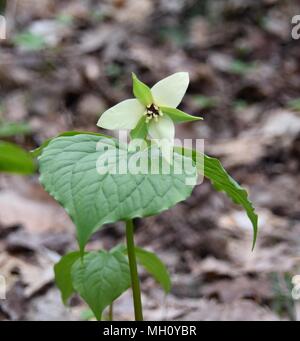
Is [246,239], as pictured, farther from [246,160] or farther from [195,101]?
[195,101]

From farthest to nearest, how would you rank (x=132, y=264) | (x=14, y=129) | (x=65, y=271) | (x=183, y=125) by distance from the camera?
(x=183, y=125) < (x=14, y=129) < (x=65, y=271) < (x=132, y=264)

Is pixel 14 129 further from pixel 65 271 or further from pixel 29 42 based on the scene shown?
pixel 65 271

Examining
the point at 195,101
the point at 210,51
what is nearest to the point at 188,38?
the point at 210,51

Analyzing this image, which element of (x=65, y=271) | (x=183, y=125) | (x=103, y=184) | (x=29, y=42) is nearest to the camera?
(x=103, y=184)

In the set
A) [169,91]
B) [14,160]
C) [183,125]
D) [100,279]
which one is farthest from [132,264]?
[183,125]

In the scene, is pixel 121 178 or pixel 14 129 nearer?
pixel 121 178

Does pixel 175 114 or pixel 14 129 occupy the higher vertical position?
pixel 14 129
